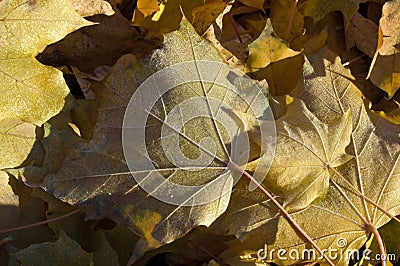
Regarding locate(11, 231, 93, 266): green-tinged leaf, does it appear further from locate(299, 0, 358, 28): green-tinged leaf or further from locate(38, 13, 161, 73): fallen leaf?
locate(299, 0, 358, 28): green-tinged leaf

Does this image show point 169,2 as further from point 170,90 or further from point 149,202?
point 149,202

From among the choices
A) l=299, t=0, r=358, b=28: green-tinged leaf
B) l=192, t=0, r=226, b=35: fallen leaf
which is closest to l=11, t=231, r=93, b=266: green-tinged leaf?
l=192, t=0, r=226, b=35: fallen leaf

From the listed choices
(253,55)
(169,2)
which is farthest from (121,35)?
(253,55)

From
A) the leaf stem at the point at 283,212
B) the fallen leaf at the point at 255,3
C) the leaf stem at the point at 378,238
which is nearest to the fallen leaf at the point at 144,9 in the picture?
the fallen leaf at the point at 255,3

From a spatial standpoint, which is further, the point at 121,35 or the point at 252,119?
the point at 121,35

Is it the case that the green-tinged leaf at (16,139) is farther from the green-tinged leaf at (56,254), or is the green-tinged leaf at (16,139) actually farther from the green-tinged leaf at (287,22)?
the green-tinged leaf at (287,22)

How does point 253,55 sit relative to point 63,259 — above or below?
above

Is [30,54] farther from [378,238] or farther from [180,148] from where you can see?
[378,238]
